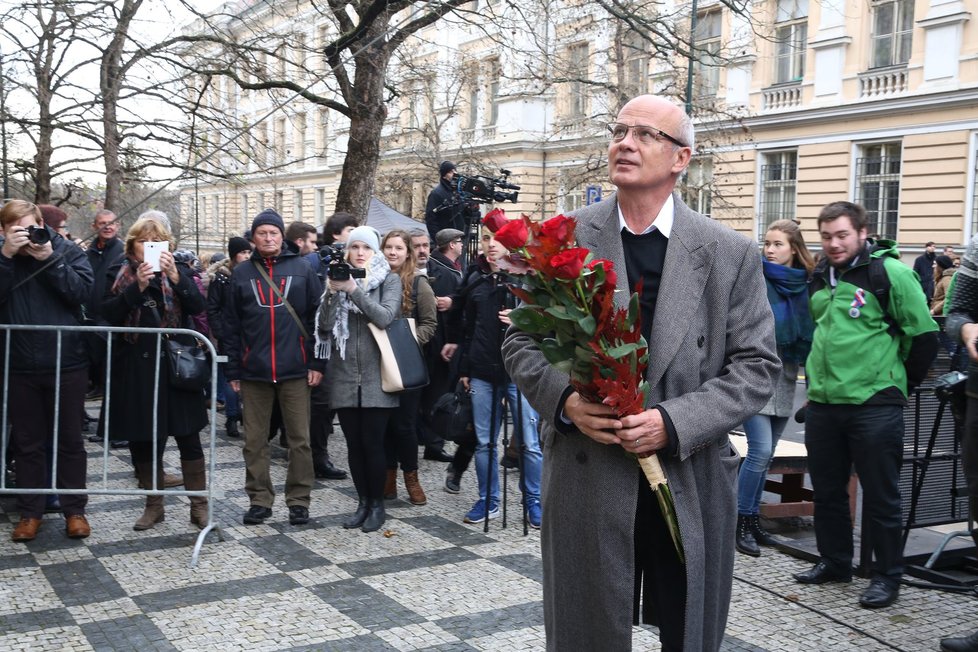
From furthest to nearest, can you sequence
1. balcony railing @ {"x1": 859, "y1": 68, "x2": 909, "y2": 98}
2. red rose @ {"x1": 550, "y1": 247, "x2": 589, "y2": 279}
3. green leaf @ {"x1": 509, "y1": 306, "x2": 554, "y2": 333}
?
balcony railing @ {"x1": 859, "y1": 68, "x2": 909, "y2": 98}, green leaf @ {"x1": 509, "y1": 306, "x2": 554, "y2": 333}, red rose @ {"x1": 550, "y1": 247, "x2": 589, "y2": 279}

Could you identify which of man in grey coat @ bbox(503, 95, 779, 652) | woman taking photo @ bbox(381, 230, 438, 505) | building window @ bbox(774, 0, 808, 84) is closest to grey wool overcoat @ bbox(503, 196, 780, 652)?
man in grey coat @ bbox(503, 95, 779, 652)

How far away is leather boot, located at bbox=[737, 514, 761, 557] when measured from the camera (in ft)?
20.0

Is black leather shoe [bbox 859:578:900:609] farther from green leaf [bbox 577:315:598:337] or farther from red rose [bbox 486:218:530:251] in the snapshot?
red rose [bbox 486:218:530:251]

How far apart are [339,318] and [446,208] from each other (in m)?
3.61

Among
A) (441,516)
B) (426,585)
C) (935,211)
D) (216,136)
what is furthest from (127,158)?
(935,211)

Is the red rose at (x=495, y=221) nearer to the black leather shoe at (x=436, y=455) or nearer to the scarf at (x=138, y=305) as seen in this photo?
the scarf at (x=138, y=305)

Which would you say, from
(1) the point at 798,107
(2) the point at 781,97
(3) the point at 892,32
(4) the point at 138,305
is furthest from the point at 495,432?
(2) the point at 781,97

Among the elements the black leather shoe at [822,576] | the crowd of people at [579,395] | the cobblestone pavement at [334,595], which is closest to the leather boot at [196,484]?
the crowd of people at [579,395]

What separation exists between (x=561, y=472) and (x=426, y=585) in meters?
2.66

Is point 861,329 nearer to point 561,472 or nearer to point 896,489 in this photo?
point 896,489

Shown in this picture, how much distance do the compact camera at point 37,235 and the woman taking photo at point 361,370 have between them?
5.63 feet

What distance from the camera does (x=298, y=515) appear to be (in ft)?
21.7

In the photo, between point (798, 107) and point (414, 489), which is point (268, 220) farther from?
point (798, 107)

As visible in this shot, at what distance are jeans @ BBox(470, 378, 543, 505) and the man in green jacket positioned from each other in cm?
189
